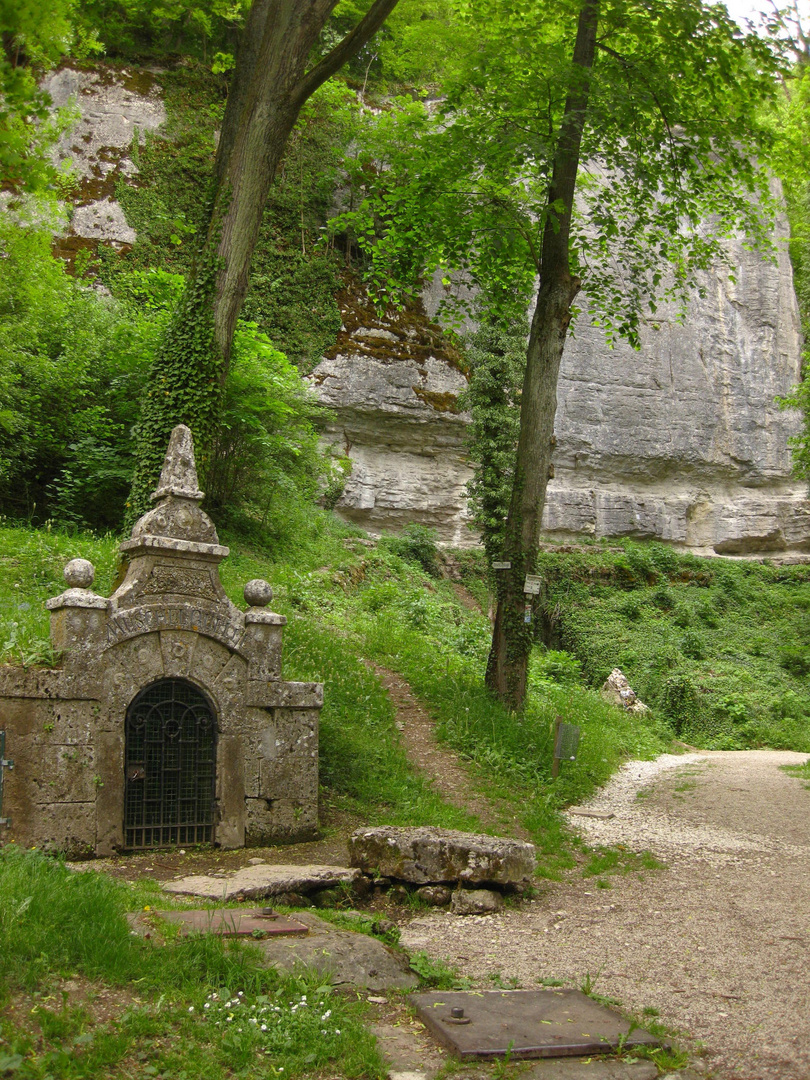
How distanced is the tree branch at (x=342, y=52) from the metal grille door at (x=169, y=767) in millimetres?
7586

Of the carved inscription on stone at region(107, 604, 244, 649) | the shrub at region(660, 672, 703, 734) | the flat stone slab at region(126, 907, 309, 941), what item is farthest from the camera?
the shrub at region(660, 672, 703, 734)

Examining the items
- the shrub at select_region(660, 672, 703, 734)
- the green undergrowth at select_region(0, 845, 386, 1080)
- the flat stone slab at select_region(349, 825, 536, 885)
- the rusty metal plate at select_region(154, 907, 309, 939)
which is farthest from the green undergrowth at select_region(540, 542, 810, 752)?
the green undergrowth at select_region(0, 845, 386, 1080)

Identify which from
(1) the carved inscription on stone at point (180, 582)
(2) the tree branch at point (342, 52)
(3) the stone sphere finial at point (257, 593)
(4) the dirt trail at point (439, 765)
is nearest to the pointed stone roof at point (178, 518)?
(1) the carved inscription on stone at point (180, 582)

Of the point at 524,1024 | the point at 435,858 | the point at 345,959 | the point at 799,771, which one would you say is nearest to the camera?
the point at 524,1024

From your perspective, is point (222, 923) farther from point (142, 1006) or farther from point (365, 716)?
point (365, 716)

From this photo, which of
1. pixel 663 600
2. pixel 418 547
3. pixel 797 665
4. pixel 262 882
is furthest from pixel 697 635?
pixel 262 882

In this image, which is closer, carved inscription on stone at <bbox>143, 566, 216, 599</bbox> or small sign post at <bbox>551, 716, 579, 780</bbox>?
carved inscription on stone at <bbox>143, 566, 216, 599</bbox>

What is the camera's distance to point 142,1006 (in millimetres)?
3775

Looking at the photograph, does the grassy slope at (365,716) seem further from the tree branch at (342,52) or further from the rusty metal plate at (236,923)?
the tree branch at (342,52)

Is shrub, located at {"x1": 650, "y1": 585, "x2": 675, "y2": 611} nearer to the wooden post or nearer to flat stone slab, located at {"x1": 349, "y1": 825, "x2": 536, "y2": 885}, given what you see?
the wooden post

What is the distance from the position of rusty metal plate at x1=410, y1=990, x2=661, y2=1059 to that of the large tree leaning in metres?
7.62

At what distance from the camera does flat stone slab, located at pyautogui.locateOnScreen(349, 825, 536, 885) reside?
21.0ft

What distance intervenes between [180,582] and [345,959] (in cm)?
388

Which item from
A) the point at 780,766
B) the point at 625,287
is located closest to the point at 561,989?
the point at 780,766
